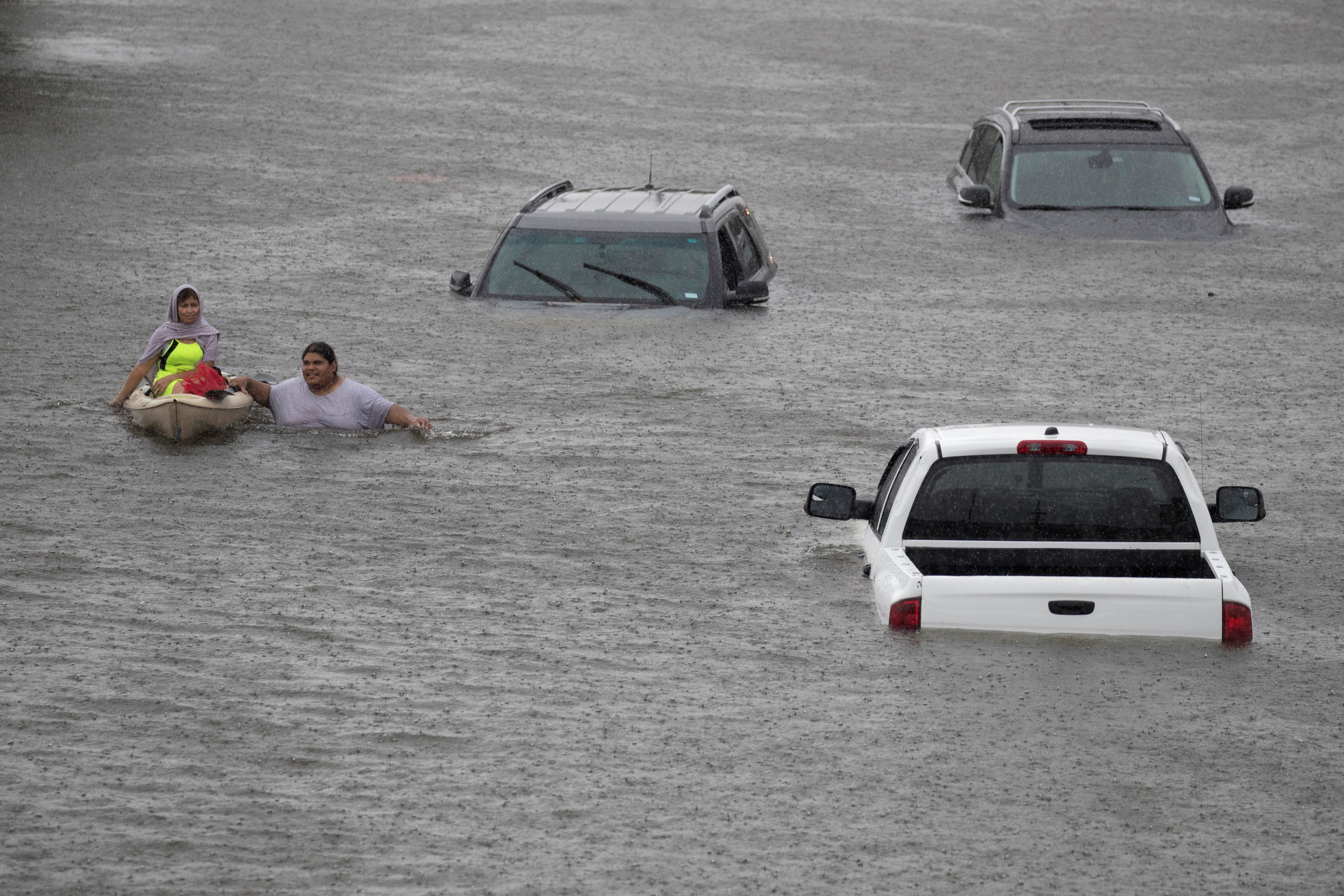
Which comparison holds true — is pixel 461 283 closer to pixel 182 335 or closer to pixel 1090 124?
pixel 182 335

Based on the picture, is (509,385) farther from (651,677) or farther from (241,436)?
(651,677)

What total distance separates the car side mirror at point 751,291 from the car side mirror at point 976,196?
4280 millimetres

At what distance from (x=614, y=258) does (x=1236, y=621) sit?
9.31m

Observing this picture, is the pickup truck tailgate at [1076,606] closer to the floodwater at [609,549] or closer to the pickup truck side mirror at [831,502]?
the floodwater at [609,549]

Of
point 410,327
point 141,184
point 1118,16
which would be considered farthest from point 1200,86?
point 410,327

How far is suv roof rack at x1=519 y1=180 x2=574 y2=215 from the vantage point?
694 inches

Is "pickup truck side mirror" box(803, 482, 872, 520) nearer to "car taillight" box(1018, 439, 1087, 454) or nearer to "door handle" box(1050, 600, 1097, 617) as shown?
"car taillight" box(1018, 439, 1087, 454)

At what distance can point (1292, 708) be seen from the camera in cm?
968

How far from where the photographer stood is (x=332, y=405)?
15.0 meters

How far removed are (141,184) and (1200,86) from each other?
60.9 feet

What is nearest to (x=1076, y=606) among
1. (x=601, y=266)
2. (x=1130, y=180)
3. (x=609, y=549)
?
(x=609, y=549)

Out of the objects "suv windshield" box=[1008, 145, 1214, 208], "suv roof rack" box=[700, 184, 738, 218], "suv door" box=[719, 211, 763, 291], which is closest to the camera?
"suv roof rack" box=[700, 184, 738, 218]

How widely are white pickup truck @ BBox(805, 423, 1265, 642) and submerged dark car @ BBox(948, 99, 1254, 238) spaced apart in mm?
11062

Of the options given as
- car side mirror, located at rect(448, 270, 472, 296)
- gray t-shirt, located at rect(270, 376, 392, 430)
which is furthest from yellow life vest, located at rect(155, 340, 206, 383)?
car side mirror, located at rect(448, 270, 472, 296)
